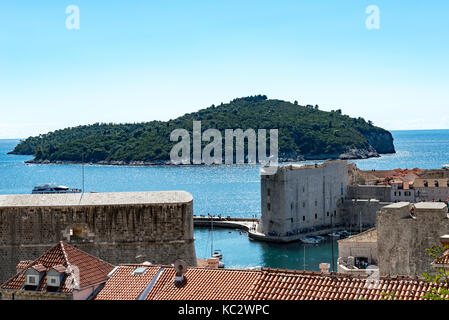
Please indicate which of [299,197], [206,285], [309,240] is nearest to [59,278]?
[206,285]

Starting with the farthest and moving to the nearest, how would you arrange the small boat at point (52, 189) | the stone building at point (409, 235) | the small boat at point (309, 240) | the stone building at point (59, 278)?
1. the small boat at point (52, 189)
2. the small boat at point (309, 240)
3. the stone building at point (409, 235)
4. the stone building at point (59, 278)

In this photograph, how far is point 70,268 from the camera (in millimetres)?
12586

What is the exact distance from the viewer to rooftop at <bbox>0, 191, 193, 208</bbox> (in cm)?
2017

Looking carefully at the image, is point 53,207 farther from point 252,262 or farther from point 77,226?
point 252,262

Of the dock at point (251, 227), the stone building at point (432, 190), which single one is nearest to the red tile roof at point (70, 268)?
the dock at point (251, 227)

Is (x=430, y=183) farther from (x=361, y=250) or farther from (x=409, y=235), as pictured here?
(x=409, y=235)

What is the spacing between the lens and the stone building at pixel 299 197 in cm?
5478

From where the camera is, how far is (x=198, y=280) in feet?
39.2

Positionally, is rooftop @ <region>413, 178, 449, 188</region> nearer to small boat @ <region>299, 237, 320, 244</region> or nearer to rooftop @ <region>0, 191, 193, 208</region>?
small boat @ <region>299, 237, 320, 244</region>

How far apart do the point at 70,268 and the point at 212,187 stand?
105772 millimetres

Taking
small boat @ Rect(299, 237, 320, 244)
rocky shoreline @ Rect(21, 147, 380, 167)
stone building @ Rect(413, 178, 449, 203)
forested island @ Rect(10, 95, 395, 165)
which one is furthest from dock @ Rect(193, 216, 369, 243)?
forested island @ Rect(10, 95, 395, 165)

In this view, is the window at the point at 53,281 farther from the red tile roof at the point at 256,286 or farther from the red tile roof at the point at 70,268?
the red tile roof at the point at 256,286

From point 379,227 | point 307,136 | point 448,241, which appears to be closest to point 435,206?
point 379,227
